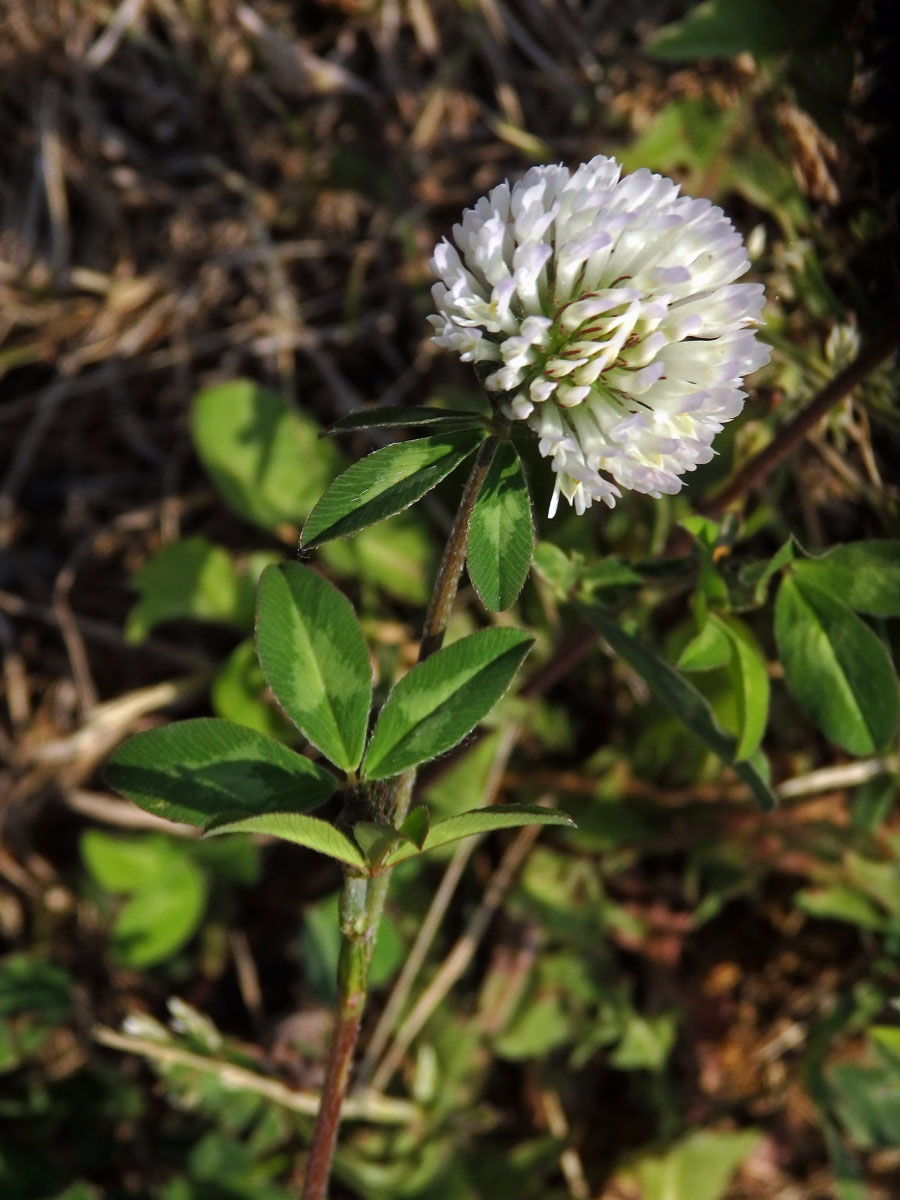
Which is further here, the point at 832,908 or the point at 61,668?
the point at 61,668

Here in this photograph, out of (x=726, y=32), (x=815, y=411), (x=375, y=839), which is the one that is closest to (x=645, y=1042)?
(x=815, y=411)

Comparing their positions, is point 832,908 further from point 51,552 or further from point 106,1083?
point 51,552

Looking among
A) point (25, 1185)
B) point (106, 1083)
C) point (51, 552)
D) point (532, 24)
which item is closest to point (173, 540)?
point (51, 552)

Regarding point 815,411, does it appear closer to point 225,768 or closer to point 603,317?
point 603,317

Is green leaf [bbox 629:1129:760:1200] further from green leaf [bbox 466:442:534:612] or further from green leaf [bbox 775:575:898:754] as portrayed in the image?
green leaf [bbox 466:442:534:612]

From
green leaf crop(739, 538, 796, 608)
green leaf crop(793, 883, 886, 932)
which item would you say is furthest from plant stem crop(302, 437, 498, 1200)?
green leaf crop(793, 883, 886, 932)

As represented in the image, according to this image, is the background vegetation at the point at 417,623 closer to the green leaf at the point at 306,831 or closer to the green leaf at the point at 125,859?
the green leaf at the point at 125,859

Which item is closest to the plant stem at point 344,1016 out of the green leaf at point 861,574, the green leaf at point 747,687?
the green leaf at point 747,687
